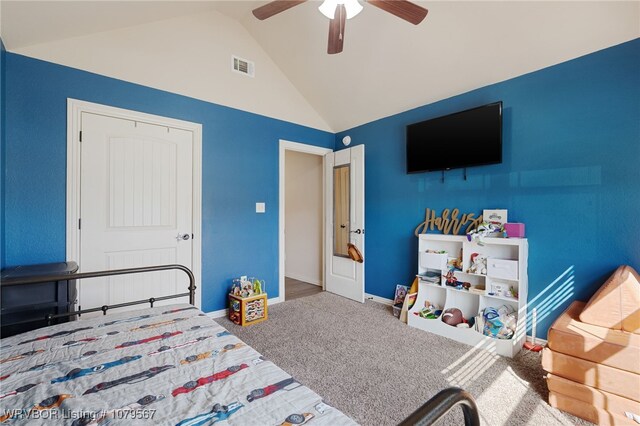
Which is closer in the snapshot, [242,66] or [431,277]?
[431,277]

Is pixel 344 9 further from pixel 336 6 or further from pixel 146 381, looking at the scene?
pixel 146 381

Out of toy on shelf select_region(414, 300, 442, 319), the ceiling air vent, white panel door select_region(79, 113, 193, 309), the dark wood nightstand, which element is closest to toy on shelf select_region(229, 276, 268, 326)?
white panel door select_region(79, 113, 193, 309)

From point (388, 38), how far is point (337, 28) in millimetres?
1129

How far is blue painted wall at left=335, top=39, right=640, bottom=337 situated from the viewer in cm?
218

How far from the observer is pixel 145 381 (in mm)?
1058

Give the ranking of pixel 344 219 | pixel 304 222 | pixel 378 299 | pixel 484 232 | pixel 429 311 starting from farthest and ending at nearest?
pixel 304 222 < pixel 344 219 < pixel 378 299 < pixel 429 311 < pixel 484 232

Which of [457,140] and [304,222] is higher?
[457,140]

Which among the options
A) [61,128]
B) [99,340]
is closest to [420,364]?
[99,340]

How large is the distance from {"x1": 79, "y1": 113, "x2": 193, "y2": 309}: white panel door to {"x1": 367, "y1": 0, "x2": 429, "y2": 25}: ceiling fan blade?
90.8 inches

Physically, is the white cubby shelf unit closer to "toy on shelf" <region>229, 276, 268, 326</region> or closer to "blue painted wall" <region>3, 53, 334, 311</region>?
"toy on shelf" <region>229, 276, 268, 326</region>

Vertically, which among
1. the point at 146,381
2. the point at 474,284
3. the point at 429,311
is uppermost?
the point at 146,381

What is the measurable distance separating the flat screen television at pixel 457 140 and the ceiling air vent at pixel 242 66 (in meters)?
2.09

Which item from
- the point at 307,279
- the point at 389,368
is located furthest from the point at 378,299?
the point at 389,368

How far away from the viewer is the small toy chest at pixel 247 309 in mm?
3084
